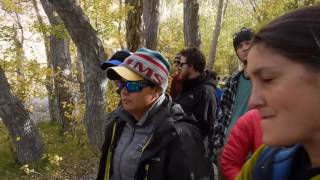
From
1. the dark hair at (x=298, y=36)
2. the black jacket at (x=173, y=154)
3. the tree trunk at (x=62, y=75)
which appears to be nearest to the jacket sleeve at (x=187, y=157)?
the black jacket at (x=173, y=154)

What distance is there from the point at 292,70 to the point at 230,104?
2.30 metres

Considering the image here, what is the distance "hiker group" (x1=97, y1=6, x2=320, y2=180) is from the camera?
1.06 metres

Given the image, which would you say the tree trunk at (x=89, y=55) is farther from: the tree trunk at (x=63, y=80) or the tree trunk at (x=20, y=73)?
the tree trunk at (x=63, y=80)

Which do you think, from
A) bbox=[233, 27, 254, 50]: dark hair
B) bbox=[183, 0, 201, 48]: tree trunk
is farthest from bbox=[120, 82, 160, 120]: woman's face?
A: bbox=[183, 0, 201, 48]: tree trunk

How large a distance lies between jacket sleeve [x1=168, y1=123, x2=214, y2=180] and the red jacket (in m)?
0.14

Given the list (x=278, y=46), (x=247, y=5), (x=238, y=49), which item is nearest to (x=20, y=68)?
(x=238, y=49)

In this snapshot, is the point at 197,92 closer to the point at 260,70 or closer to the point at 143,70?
the point at 143,70

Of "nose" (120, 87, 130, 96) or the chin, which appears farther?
"nose" (120, 87, 130, 96)

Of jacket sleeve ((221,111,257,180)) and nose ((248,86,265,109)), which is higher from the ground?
nose ((248,86,265,109))

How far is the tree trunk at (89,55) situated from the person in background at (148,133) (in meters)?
4.28

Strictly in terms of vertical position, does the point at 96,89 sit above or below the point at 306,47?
below

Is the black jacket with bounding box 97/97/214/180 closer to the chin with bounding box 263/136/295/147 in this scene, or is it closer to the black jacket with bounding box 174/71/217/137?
the chin with bounding box 263/136/295/147

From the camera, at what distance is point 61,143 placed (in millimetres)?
11430

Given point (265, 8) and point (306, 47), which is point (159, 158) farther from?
point (265, 8)
